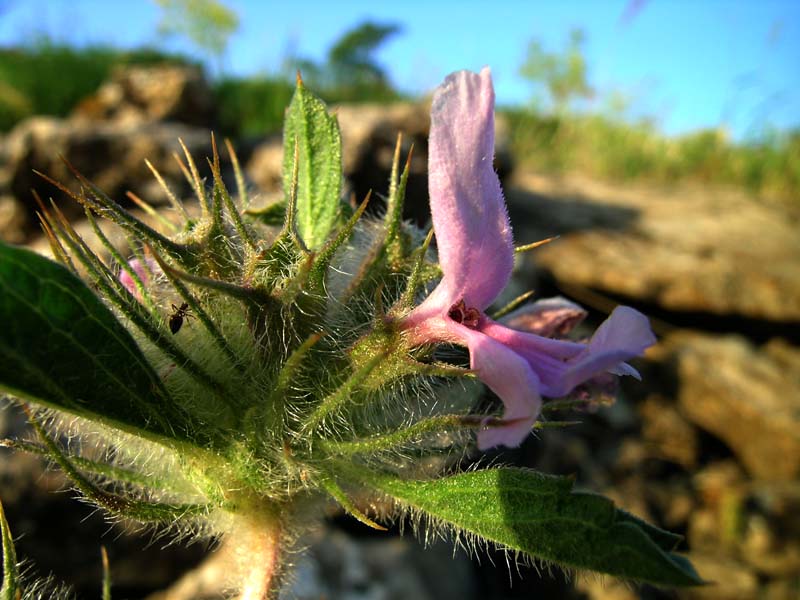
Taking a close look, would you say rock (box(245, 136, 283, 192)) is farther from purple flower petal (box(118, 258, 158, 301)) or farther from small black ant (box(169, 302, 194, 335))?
small black ant (box(169, 302, 194, 335))

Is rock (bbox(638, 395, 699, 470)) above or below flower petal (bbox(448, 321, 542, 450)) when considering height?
below

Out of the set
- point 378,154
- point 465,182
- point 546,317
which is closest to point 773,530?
point 378,154

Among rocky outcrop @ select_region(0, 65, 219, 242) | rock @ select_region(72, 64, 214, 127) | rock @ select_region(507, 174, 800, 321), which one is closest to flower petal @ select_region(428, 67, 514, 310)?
rocky outcrop @ select_region(0, 65, 219, 242)

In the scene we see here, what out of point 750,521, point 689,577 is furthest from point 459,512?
point 750,521

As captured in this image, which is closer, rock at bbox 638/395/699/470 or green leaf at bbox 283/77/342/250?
green leaf at bbox 283/77/342/250

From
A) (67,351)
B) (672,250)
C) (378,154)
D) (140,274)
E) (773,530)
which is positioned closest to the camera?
(67,351)

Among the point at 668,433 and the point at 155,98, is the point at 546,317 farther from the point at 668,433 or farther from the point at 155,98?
the point at 155,98

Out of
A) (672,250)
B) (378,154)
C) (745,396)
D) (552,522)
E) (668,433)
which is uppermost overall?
(552,522)
